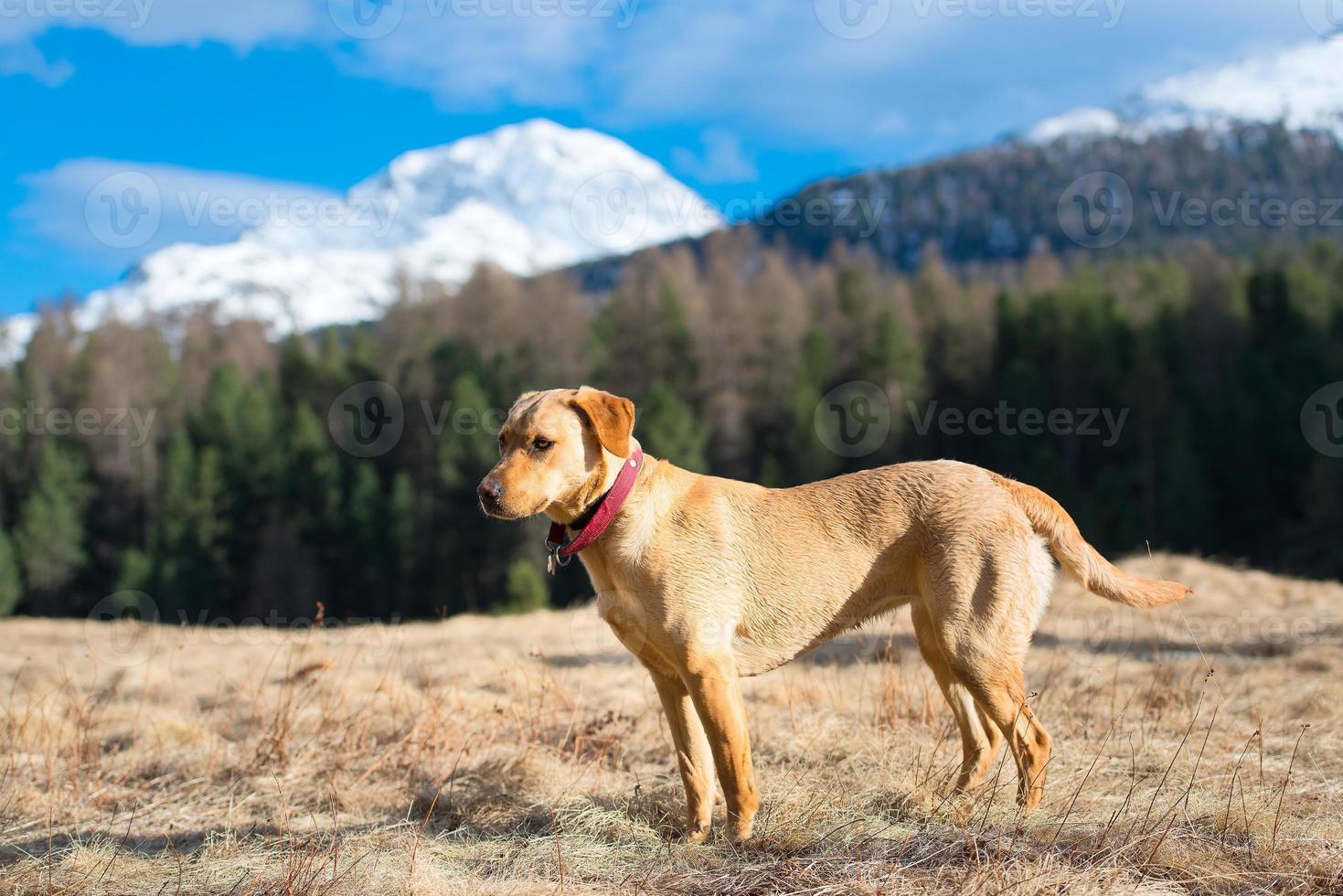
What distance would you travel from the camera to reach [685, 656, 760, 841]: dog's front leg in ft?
13.2

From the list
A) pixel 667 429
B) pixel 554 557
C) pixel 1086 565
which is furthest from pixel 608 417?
A: pixel 667 429

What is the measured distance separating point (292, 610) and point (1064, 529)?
1973 inches

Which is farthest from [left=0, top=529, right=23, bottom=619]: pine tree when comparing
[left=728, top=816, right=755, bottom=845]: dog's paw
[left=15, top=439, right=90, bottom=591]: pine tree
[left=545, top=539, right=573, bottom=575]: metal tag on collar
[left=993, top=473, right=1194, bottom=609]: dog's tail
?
[left=993, top=473, right=1194, bottom=609]: dog's tail

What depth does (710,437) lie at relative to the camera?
50.0m

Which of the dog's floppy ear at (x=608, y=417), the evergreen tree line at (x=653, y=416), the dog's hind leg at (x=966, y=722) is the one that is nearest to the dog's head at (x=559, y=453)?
the dog's floppy ear at (x=608, y=417)

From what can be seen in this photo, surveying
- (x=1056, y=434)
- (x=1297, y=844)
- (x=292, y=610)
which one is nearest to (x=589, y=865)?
(x=1297, y=844)

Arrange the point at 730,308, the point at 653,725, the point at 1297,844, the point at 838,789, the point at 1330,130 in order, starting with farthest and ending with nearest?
the point at 1330,130
the point at 730,308
the point at 653,725
the point at 838,789
the point at 1297,844

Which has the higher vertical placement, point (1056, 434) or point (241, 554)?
point (1056, 434)

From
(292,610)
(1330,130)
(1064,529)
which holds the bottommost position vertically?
(292,610)

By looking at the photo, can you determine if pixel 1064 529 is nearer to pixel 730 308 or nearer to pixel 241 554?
pixel 730 308

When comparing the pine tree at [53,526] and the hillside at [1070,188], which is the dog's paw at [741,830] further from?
the hillside at [1070,188]

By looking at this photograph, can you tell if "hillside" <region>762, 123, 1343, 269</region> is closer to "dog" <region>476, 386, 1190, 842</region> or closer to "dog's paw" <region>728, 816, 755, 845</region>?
"dog" <region>476, 386, 1190, 842</region>

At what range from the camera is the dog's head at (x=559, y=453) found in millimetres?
3912

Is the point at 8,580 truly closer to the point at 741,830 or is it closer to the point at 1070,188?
the point at 741,830
